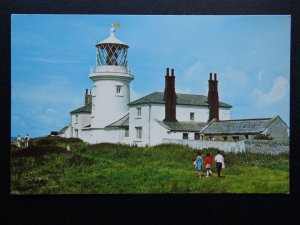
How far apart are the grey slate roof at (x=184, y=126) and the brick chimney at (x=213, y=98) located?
0.25 m

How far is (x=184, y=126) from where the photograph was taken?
28.7ft

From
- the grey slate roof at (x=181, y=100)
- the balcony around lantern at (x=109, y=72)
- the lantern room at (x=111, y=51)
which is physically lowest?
the grey slate roof at (x=181, y=100)

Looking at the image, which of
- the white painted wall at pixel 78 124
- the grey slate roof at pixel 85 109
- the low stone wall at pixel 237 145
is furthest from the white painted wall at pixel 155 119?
the white painted wall at pixel 78 124

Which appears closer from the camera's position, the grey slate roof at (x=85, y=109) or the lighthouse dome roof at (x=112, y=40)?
the lighthouse dome roof at (x=112, y=40)

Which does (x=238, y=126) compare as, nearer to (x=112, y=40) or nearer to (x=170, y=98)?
(x=170, y=98)

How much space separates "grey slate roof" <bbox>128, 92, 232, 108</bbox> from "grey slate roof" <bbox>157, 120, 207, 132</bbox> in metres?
0.35

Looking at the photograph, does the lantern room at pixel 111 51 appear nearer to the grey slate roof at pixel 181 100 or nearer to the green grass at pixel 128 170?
the grey slate roof at pixel 181 100

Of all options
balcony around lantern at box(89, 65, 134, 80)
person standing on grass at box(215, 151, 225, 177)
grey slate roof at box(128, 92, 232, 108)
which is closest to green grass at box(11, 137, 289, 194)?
person standing on grass at box(215, 151, 225, 177)

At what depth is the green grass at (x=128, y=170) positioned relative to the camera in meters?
8.14

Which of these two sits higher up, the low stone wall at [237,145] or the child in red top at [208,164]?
the low stone wall at [237,145]

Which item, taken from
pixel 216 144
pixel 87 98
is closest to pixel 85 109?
pixel 87 98

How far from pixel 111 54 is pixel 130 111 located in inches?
41.6
